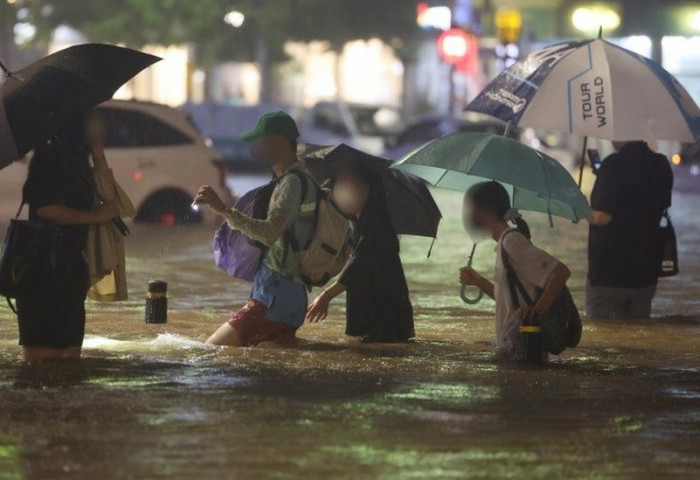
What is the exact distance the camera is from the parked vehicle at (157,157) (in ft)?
72.2

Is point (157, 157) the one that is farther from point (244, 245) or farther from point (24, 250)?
point (24, 250)

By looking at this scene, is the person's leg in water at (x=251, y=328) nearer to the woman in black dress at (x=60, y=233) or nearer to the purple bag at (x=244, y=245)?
the purple bag at (x=244, y=245)

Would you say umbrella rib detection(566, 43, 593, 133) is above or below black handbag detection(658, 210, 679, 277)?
above

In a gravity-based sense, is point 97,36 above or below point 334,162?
above

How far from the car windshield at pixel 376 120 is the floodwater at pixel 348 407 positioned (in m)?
29.6

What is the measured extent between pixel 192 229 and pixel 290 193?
42.5 feet

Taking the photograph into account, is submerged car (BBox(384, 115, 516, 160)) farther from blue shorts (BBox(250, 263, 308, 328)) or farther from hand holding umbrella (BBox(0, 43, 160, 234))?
hand holding umbrella (BBox(0, 43, 160, 234))

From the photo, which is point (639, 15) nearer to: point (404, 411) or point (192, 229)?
point (192, 229)

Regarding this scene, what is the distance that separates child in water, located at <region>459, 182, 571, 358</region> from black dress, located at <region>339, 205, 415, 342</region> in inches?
42.0

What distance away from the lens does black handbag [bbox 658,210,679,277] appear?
13102 mm

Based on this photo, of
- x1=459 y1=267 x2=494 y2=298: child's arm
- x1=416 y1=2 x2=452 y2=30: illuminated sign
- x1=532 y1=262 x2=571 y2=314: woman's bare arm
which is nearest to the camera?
x1=532 y1=262 x2=571 y2=314: woman's bare arm

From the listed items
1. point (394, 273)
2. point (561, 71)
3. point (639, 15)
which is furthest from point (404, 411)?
point (639, 15)

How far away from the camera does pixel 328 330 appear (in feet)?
40.7

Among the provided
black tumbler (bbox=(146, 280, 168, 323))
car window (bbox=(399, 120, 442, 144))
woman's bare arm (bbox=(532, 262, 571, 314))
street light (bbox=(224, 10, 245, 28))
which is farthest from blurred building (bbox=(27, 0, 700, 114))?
woman's bare arm (bbox=(532, 262, 571, 314))
